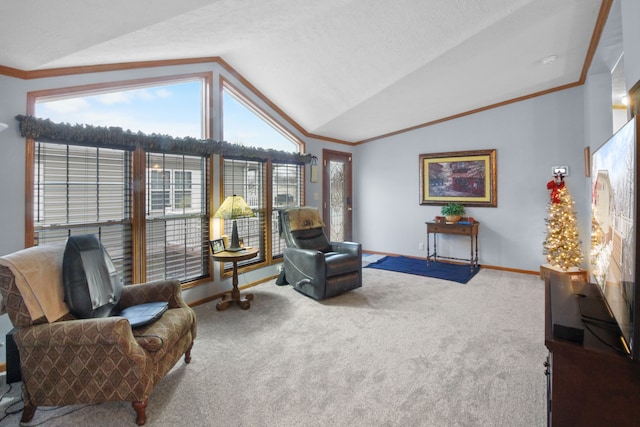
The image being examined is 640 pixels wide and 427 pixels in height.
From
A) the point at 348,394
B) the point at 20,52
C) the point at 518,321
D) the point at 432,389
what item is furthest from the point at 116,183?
the point at 518,321

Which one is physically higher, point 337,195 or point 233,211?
point 337,195

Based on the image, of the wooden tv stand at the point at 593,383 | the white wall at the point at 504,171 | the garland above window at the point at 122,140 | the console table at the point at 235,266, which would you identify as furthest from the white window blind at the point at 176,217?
the white wall at the point at 504,171

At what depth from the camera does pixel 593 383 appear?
45.4 inches

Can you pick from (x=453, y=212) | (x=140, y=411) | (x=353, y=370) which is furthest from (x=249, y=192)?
(x=453, y=212)

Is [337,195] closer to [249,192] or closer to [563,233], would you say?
[249,192]

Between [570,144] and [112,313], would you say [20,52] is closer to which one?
[112,313]

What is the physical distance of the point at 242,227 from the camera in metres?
4.27

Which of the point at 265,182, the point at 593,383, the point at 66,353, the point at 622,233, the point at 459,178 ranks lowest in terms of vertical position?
the point at 66,353

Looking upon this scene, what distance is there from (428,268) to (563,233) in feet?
6.08

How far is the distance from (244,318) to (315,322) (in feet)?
2.40

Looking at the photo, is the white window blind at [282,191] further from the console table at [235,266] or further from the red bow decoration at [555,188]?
the red bow decoration at [555,188]

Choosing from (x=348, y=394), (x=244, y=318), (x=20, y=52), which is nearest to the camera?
(x=348, y=394)

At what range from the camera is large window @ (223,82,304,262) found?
409 centimetres

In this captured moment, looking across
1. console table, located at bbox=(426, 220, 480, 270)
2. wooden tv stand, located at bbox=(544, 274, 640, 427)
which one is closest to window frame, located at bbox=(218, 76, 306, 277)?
console table, located at bbox=(426, 220, 480, 270)
